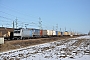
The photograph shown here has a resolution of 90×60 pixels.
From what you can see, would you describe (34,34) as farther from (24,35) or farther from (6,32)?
(6,32)

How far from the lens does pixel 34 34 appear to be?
5734cm

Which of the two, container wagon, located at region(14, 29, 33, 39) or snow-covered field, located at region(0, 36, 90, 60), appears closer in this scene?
snow-covered field, located at region(0, 36, 90, 60)

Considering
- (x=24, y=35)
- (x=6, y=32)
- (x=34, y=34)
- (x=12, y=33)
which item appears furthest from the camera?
(x=34, y=34)

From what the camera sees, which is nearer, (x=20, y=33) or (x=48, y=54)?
(x=48, y=54)

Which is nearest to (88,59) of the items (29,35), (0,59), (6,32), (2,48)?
(0,59)

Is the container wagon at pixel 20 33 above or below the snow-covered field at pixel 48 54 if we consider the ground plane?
above

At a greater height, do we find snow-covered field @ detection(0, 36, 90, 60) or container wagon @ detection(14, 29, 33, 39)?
container wagon @ detection(14, 29, 33, 39)

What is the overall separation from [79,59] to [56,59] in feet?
5.89

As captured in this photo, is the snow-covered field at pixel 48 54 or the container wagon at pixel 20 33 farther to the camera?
the container wagon at pixel 20 33

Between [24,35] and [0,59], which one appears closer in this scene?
[0,59]

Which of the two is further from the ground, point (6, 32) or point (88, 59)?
point (6, 32)

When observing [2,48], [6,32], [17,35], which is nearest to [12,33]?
[17,35]

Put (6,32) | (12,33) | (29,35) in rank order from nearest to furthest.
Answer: (6,32) < (12,33) < (29,35)

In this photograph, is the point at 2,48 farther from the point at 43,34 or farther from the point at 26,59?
the point at 43,34
